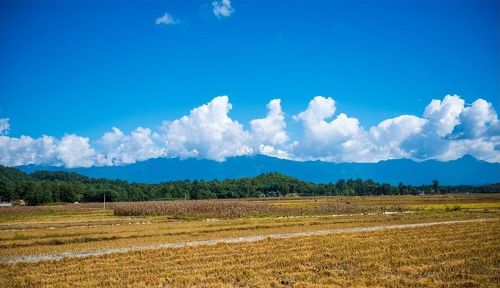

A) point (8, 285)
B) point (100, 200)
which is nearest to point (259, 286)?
point (8, 285)

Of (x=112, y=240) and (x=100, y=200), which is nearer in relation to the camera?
(x=112, y=240)

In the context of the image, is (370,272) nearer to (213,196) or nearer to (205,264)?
(205,264)

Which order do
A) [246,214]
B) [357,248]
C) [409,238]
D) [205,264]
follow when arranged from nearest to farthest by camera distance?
[205,264]
[357,248]
[409,238]
[246,214]

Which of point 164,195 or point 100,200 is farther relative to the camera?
point 164,195

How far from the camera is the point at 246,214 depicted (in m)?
67.2

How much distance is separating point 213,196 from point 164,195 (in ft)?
62.9

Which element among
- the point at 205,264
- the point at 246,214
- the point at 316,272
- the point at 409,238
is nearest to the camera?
the point at 316,272

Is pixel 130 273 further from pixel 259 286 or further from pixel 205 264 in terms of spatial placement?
pixel 259 286

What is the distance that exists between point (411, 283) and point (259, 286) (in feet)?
19.4

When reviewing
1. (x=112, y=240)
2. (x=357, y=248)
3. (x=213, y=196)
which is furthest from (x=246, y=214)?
(x=213, y=196)

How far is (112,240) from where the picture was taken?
3519cm

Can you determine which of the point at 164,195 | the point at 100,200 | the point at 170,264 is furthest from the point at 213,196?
the point at 170,264

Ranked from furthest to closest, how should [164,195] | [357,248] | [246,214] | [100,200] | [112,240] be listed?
[164,195]
[100,200]
[246,214]
[112,240]
[357,248]

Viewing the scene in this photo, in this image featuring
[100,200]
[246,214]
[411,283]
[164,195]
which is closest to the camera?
[411,283]
